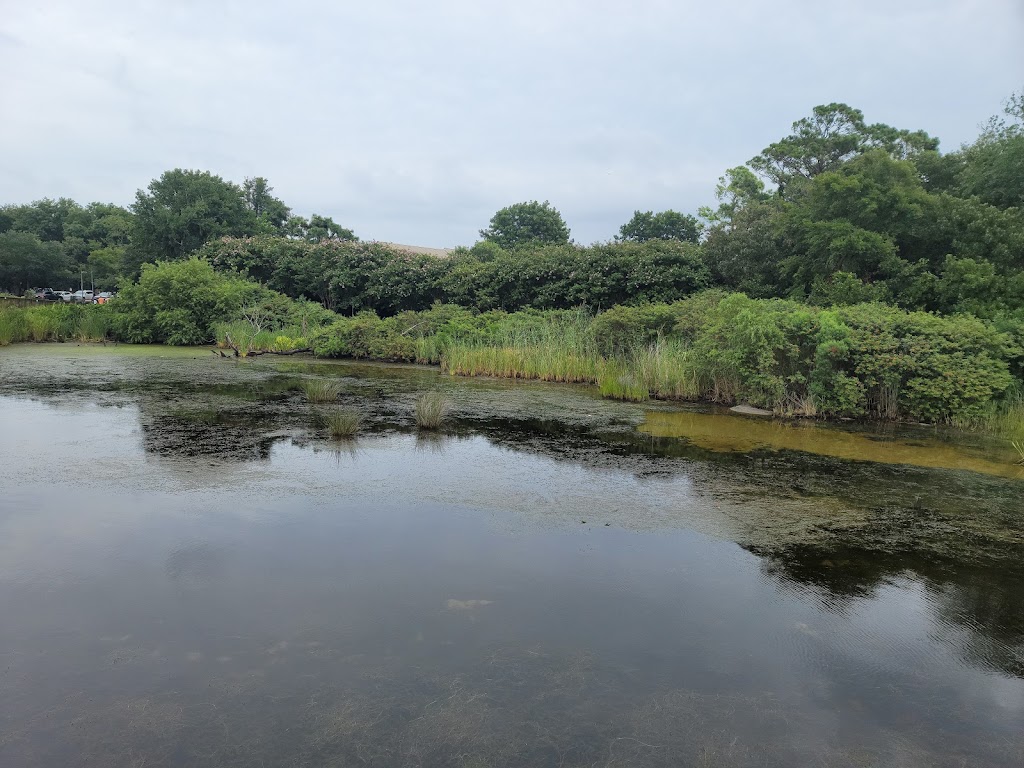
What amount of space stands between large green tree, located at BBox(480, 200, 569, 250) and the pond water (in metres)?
36.3

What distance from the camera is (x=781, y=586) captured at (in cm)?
395

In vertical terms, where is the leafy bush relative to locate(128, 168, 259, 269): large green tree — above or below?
below

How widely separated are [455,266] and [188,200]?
16158 mm

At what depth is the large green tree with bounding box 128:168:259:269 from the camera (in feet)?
96.7

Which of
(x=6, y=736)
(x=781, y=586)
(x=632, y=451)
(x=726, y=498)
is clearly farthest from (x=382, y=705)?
(x=632, y=451)

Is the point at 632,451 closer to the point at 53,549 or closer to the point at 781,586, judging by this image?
the point at 781,586

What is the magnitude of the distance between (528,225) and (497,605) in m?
40.8

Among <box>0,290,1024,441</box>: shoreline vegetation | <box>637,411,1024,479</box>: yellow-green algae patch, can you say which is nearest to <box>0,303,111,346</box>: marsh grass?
<box>0,290,1024,441</box>: shoreline vegetation

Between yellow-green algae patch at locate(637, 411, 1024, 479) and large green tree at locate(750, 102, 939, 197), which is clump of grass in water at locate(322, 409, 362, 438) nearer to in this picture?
yellow-green algae patch at locate(637, 411, 1024, 479)

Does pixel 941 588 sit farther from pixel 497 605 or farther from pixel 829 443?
pixel 829 443

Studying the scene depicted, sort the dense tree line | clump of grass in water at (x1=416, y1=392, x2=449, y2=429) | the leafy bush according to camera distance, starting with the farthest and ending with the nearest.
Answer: the leafy bush, the dense tree line, clump of grass in water at (x1=416, y1=392, x2=449, y2=429)

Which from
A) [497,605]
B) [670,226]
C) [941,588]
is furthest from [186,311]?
[670,226]

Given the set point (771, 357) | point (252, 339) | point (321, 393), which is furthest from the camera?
point (252, 339)

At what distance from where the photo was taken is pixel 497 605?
11.6ft
